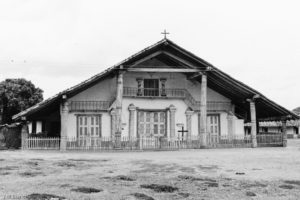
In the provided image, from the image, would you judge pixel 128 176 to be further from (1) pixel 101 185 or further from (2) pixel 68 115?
(2) pixel 68 115

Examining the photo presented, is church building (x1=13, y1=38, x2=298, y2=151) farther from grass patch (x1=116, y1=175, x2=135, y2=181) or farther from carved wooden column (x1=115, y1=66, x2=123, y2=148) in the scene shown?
grass patch (x1=116, y1=175, x2=135, y2=181)

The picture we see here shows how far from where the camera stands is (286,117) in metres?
26.7

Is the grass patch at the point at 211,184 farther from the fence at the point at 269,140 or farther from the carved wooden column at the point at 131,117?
the fence at the point at 269,140

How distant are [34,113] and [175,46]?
30.0 ft

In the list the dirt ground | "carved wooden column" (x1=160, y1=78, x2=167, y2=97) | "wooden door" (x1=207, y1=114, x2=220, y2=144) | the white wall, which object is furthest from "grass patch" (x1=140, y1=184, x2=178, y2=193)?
"wooden door" (x1=207, y1=114, x2=220, y2=144)

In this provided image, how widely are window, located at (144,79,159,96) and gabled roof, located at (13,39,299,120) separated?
311 centimetres

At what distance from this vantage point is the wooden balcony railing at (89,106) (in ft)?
84.5

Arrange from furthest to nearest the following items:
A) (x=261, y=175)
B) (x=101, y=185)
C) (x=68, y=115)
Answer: (x=68, y=115) < (x=261, y=175) < (x=101, y=185)

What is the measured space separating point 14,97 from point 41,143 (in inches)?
842

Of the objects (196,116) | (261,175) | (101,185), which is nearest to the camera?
(101,185)

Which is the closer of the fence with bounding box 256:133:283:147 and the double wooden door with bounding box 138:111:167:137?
the fence with bounding box 256:133:283:147

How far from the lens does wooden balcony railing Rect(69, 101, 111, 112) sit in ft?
84.5

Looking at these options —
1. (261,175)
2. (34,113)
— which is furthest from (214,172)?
(34,113)

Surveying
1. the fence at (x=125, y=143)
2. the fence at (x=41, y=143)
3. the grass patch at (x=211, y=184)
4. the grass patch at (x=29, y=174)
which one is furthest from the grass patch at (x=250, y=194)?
the fence at (x=41, y=143)
